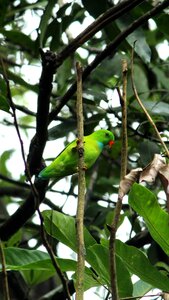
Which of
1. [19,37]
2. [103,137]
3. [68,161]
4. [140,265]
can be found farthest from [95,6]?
[140,265]

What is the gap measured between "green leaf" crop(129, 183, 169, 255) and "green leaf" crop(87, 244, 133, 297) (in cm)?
12

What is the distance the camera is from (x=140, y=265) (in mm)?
1863

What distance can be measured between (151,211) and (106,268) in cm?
21

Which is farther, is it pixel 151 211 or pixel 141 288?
pixel 141 288

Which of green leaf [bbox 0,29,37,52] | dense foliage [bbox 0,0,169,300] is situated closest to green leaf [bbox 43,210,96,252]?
dense foliage [bbox 0,0,169,300]

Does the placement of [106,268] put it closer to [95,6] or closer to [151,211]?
[151,211]

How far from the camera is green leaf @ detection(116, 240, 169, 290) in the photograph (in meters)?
1.84

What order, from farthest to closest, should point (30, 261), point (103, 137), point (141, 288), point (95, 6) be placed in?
1. point (95, 6)
2. point (103, 137)
3. point (141, 288)
4. point (30, 261)

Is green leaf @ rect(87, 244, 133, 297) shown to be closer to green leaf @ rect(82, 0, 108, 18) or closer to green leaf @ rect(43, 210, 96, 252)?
green leaf @ rect(43, 210, 96, 252)

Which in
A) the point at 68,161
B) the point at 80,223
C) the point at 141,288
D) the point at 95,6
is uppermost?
the point at 95,6

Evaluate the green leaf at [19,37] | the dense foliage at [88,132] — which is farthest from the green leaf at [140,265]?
the green leaf at [19,37]

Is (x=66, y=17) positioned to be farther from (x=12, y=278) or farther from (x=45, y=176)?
(x=12, y=278)

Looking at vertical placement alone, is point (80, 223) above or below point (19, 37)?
below

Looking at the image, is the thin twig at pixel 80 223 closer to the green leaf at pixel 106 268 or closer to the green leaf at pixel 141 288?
the green leaf at pixel 106 268
